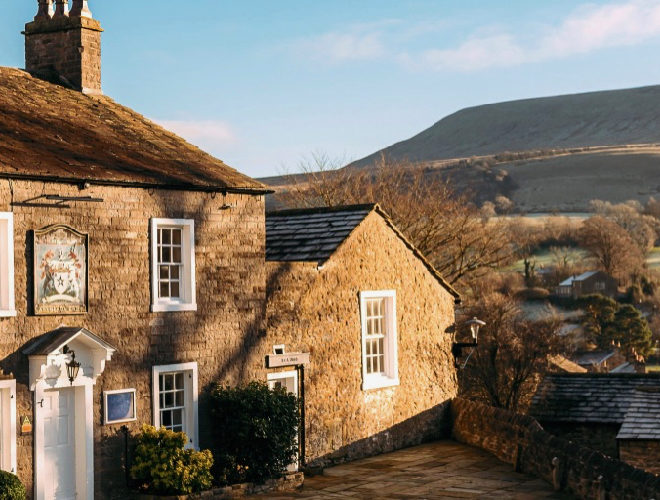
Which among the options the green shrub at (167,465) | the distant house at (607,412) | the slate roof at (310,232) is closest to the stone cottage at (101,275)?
the green shrub at (167,465)

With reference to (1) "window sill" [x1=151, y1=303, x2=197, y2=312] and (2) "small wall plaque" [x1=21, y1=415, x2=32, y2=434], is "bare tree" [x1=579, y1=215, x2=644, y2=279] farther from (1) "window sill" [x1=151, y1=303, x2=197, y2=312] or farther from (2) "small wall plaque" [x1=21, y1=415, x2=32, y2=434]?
(2) "small wall plaque" [x1=21, y1=415, x2=32, y2=434]

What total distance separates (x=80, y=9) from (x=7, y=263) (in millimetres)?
6831

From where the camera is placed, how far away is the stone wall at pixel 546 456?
15594 mm

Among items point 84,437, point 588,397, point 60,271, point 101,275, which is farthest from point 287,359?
point 588,397

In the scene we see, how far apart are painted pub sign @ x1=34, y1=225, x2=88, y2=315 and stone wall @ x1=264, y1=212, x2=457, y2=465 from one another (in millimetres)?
4346

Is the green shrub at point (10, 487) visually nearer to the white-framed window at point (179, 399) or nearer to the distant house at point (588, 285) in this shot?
the white-framed window at point (179, 399)

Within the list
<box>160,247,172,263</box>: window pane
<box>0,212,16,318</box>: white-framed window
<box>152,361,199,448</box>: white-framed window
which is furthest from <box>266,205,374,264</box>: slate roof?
<box>0,212,16,318</box>: white-framed window

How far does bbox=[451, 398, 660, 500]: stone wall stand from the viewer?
15.6 metres

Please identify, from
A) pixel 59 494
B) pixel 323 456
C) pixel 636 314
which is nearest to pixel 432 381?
pixel 323 456

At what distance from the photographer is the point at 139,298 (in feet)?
55.0

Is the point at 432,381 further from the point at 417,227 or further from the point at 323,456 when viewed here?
the point at 417,227

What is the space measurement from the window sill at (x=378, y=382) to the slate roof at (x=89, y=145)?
4.95m

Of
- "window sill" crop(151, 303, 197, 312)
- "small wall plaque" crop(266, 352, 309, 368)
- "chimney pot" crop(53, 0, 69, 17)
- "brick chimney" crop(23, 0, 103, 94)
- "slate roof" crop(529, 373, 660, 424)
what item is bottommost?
"slate roof" crop(529, 373, 660, 424)

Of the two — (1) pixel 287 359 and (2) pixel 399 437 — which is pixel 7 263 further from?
(2) pixel 399 437
